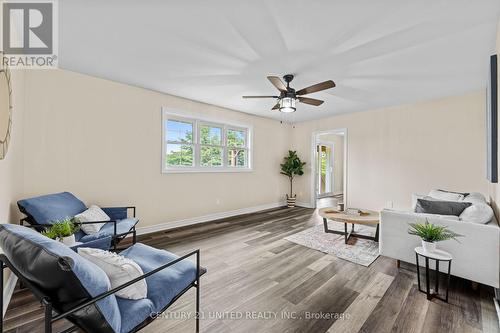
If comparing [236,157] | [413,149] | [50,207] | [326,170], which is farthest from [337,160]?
[50,207]

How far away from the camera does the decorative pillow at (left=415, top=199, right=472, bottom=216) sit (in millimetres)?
2443

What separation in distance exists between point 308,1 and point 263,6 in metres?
0.38

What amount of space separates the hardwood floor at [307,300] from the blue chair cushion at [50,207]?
0.72 m

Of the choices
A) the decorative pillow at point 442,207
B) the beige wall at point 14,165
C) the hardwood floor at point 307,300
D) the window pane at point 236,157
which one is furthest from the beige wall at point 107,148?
the decorative pillow at point 442,207

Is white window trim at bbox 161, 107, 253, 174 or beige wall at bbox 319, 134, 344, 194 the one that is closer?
white window trim at bbox 161, 107, 253, 174

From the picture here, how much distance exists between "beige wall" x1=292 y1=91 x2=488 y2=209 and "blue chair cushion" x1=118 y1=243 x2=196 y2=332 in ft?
15.7

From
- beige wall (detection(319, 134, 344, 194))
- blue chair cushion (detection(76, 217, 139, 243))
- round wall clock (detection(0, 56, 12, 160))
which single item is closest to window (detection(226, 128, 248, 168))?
blue chair cushion (detection(76, 217, 139, 243))

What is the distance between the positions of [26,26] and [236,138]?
3.84 m

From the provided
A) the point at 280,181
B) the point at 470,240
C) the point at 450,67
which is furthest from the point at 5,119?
the point at 280,181

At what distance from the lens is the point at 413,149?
440cm

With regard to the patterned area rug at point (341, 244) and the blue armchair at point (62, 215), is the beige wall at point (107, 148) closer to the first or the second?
the blue armchair at point (62, 215)

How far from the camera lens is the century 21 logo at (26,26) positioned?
188cm

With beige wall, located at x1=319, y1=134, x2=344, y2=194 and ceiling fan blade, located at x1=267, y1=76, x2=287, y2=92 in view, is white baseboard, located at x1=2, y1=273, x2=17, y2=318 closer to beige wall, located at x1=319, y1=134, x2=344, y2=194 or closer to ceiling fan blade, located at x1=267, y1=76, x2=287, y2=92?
ceiling fan blade, located at x1=267, y1=76, x2=287, y2=92

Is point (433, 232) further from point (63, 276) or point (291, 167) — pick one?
point (291, 167)
